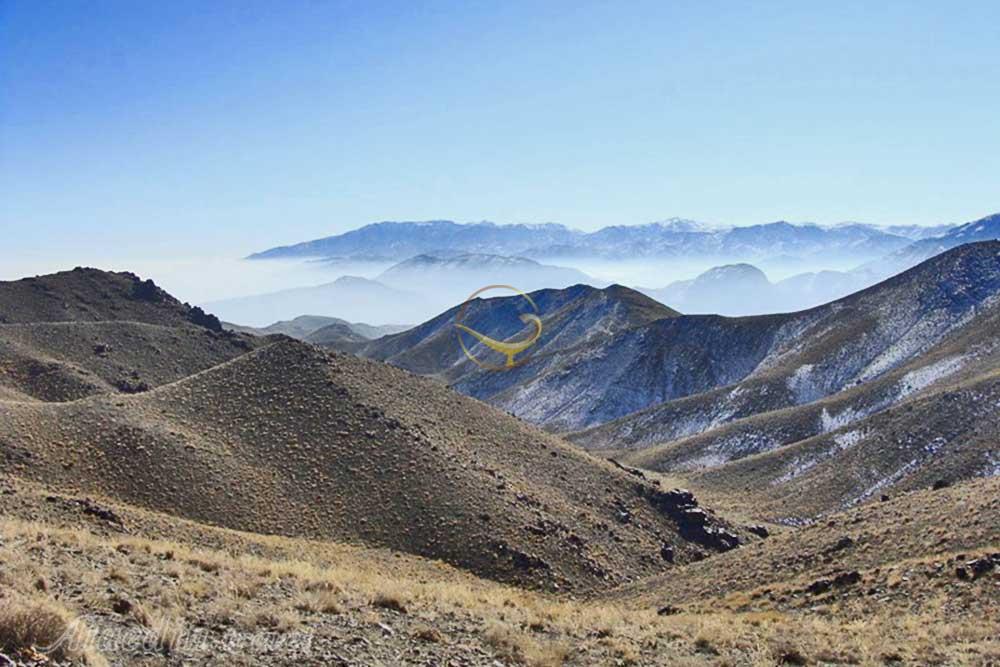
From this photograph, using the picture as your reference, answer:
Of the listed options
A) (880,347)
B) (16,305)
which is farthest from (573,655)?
(16,305)

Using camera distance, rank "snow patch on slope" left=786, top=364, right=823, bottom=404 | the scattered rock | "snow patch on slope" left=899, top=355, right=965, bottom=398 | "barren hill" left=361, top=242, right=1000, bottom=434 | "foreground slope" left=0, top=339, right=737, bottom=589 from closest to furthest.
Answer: the scattered rock
"foreground slope" left=0, top=339, right=737, bottom=589
"snow patch on slope" left=899, top=355, right=965, bottom=398
"snow patch on slope" left=786, top=364, right=823, bottom=404
"barren hill" left=361, top=242, right=1000, bottom=434

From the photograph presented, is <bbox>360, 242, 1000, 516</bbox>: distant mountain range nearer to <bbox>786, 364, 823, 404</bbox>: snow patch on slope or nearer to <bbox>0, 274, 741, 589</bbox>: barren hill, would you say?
<bbox>786, 364, 823, 404</bbox>: snow patch on slope

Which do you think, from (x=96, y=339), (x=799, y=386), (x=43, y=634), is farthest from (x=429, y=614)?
(x=799, y=386)

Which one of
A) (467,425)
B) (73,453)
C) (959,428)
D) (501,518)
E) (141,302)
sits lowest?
(959,428)

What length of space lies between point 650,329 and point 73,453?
Result: 371 feet

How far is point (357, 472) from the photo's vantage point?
37.7 m

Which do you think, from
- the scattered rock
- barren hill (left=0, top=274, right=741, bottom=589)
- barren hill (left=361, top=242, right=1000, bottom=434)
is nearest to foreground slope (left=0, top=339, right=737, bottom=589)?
barren hill (left=0, top=274, right=741, bottom=589)

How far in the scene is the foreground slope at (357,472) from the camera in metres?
33.1

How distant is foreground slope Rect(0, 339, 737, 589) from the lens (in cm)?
3306

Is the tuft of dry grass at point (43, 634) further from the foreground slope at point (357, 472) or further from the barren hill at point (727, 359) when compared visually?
the barren hill at point (727, 359)

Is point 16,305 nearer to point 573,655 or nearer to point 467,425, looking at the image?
point 467,425

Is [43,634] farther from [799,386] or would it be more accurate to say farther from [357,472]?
[799,386]

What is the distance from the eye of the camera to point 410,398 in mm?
47094

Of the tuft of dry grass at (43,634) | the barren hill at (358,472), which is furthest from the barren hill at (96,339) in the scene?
the tuft of dry grass at (43,634)
